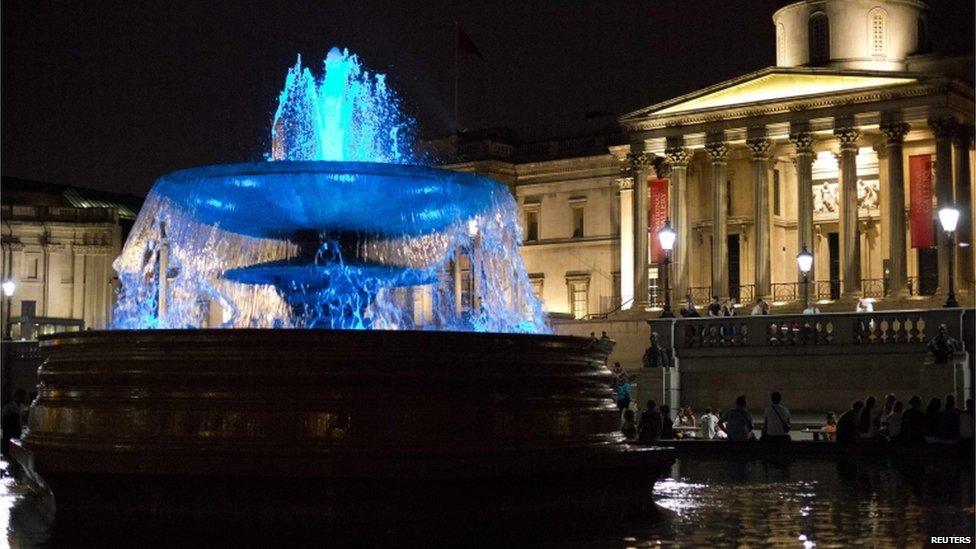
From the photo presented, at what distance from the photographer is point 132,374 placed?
1032 centimetres

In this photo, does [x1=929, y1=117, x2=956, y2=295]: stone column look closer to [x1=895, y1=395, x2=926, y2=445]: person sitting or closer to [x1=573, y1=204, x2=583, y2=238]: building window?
[x1=573, y1=204, x2=583, y2=238]: building window

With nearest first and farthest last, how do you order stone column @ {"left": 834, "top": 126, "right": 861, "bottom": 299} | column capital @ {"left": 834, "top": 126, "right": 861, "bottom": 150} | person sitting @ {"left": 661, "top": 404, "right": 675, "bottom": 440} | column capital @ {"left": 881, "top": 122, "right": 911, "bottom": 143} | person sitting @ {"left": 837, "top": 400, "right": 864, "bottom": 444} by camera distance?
1. person sitting @ {"left": 837, "top": 400, "right": 864, "bottom": 444}
2. person sitting @ {"left": 661, "top": 404, "right": 675, "bottom": 440}
3. column capital @ {"left": 881, "top": 122, "right": 911, "bottom": 143}
4. stone column @ {"left": 834, "top": 126, "right": 861, "bottom": 299}
5. column capital @ {"left": 834, "top": 126, "right": 861, "bottom": 150}

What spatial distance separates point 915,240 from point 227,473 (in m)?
37.6

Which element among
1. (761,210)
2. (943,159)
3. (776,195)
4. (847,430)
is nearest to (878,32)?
(776,195)

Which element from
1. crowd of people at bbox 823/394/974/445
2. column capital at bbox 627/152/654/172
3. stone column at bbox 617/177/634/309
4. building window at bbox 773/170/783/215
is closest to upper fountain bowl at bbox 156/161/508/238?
crowd of people at bbox 823/394/974/445

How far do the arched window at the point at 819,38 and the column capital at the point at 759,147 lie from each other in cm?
563

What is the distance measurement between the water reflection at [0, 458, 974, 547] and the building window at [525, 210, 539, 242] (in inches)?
1755

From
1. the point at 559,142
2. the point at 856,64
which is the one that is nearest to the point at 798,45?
the point at 856,64

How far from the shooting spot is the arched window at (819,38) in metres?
52.1

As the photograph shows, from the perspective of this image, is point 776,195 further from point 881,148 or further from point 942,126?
point 942,126

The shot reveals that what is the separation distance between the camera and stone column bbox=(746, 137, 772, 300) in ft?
156

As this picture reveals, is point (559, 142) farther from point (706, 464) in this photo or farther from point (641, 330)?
point (706, 464)

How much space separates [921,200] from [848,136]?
2898mm

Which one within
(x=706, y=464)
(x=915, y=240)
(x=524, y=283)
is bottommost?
(x=706, y=464)
